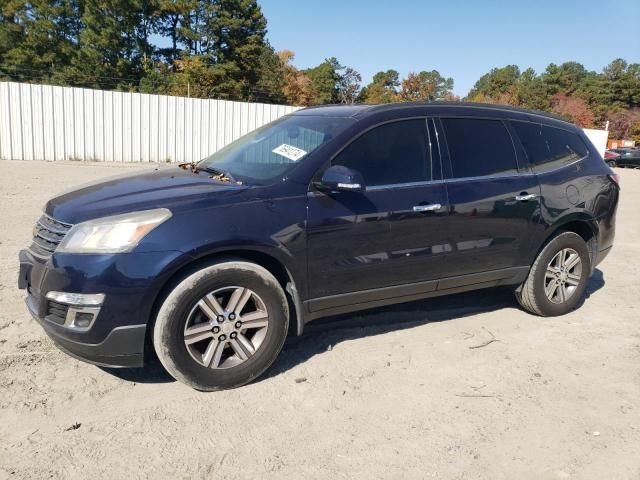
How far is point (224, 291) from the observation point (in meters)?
3.21

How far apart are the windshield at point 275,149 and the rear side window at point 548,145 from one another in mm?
1800

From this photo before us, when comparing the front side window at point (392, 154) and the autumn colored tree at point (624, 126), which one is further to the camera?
the autumn colored tree at point (624, 126)

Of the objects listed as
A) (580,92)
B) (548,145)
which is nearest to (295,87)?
(580,92)

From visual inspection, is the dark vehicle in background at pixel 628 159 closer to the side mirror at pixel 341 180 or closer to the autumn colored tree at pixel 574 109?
the autumn colored tree at pixel 574 109

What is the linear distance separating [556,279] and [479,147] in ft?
4.97

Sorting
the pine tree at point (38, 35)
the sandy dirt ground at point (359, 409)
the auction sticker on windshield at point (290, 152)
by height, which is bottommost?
→ the sandy dirt ground at point (359, 409)

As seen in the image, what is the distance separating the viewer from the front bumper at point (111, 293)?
290 centimetres

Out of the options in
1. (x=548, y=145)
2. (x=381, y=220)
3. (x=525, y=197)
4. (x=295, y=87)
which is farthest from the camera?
(x=295, y=87)

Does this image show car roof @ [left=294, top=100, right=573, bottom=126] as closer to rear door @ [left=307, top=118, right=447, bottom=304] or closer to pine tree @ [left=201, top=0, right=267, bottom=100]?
rear door @ [left=307, top=118, right=447, bottom=304]

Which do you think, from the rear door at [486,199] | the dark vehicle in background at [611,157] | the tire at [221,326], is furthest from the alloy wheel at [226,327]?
the dark vehicle in background at [611,157]

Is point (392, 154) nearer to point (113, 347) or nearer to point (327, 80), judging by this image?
point (113, 347)

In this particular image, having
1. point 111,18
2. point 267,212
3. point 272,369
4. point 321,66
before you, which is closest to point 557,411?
point 272,369

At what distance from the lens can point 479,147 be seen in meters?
4.29

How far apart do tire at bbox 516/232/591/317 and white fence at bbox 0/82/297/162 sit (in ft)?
51.6
